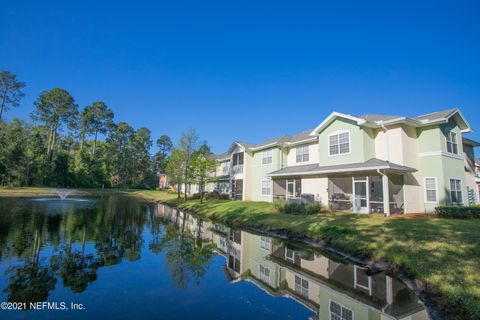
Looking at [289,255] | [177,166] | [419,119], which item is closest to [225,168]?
[177,166]

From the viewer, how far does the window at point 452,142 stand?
58.1ft

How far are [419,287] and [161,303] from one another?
705cm

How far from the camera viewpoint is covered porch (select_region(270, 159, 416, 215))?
16308 mm

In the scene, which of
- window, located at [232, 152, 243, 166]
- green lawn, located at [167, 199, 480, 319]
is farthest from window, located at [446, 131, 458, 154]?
window, located at [232, 152, 243, 166]

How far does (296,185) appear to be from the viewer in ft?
80.8

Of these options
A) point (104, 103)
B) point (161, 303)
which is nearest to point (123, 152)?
point (104, 103)

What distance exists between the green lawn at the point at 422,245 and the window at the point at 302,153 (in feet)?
30.7

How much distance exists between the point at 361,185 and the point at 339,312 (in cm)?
1700

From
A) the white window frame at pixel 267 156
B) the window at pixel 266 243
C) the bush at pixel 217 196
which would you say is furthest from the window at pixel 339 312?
the bush at pixel 217 196

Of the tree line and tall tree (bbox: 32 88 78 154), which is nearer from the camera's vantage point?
the tree line

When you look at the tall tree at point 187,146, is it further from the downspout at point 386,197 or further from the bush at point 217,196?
the downspout at point 386,197

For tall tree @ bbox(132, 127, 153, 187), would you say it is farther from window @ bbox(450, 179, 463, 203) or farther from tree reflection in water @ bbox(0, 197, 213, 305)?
window @ bbox(450, 179, 463, 203)

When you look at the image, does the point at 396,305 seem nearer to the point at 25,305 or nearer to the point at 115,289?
the point at 115,289

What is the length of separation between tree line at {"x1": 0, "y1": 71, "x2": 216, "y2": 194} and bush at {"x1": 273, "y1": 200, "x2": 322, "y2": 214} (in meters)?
13.5
